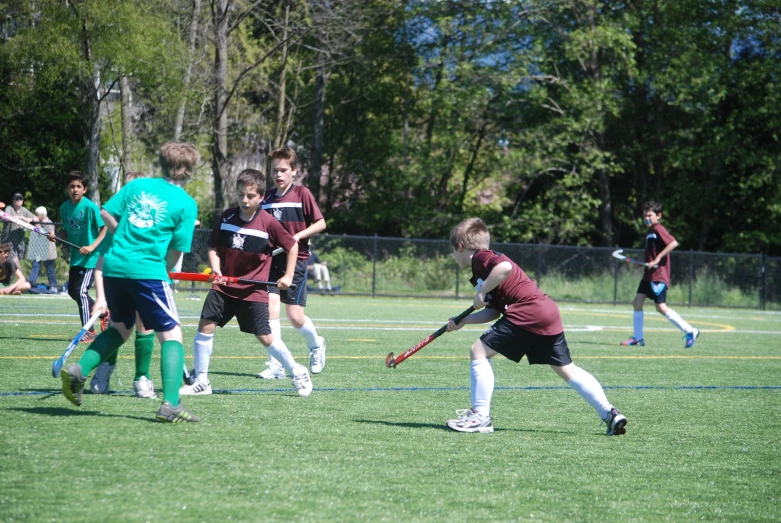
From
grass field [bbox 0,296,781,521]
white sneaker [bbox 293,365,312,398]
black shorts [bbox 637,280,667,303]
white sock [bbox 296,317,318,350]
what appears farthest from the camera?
black shorts [bbox 637,280,667,303]

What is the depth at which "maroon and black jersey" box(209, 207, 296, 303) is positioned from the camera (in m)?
6.62

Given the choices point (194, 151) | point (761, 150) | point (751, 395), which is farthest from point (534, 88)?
point (194, 151)

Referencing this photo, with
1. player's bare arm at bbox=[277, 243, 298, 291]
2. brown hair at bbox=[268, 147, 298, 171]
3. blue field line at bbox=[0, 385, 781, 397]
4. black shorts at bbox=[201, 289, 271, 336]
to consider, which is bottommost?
blue field line at bbox=[0, 385, 781, 397]

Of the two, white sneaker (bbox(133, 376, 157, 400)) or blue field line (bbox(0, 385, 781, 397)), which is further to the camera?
blue field line (bbox(0, 385, 781, 397))

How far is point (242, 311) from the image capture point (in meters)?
6.67

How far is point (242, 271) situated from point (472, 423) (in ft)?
6.73

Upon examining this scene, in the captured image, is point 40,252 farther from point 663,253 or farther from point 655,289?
point 663,253

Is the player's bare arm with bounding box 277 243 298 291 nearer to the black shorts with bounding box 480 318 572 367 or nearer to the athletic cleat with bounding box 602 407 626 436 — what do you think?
the black shorts with bounding box 480 318 572 367

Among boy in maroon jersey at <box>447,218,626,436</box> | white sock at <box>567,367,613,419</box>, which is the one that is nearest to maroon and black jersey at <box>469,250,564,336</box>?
boy in maroon jersey at <box>447,218,626,436</box>

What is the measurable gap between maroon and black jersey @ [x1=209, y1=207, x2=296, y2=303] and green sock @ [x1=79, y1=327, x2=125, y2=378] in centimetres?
106

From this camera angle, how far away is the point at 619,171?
33625 millimetres

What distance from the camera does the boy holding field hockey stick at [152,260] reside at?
209 inches

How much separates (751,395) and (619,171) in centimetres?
2650

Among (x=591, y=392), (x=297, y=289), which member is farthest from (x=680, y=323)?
(x=591, y=392)
